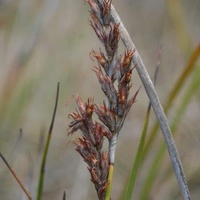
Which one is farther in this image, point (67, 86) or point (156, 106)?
point (67, 86)

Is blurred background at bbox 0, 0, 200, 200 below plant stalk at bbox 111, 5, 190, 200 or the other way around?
the other way around

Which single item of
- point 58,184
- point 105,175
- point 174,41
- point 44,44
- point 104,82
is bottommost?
point 105,175

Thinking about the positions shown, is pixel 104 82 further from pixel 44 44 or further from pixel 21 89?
pixel 44 44

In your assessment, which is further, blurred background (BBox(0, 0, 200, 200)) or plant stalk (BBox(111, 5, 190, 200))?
blurred background (BBox(0, 0, 200, 200))

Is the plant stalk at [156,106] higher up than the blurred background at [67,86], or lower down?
lower down

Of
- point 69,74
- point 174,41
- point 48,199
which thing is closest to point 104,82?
point 48,199

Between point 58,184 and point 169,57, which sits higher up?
point 169,57

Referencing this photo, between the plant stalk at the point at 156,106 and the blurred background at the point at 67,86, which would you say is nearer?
the plant stalk at the point at 156,106

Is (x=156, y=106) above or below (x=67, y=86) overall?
below
